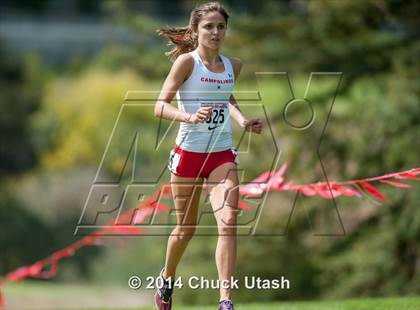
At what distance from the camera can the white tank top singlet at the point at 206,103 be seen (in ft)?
23.9

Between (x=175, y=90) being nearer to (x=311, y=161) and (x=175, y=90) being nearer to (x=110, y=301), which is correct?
(x=311, y=161)

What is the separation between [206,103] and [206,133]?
23 cm

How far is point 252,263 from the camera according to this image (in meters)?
21.7

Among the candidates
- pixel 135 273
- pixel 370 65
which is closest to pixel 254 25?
pixel 370 65

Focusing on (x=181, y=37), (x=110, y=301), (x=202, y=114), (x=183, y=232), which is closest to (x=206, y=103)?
(x=202, y=114)

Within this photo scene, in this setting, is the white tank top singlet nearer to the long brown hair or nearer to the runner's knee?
the long brown hair

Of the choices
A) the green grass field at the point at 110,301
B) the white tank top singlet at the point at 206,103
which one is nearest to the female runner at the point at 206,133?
the white tank top singlet at the point at 206,103

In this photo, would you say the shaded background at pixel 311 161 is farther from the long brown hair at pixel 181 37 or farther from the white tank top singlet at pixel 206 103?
the white tank top singlet at pixel 206 103

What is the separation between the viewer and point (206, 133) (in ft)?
24.0

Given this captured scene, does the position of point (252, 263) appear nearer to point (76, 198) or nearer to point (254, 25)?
point (254, 25)

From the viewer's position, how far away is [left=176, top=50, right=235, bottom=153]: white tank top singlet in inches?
286

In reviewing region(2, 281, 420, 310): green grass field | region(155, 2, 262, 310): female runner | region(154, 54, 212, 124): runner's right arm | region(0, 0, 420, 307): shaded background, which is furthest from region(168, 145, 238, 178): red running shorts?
region(0, 0, 420, 307): shaded background

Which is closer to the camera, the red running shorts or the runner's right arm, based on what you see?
the runner's right arm

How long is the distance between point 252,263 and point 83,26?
3448cm
